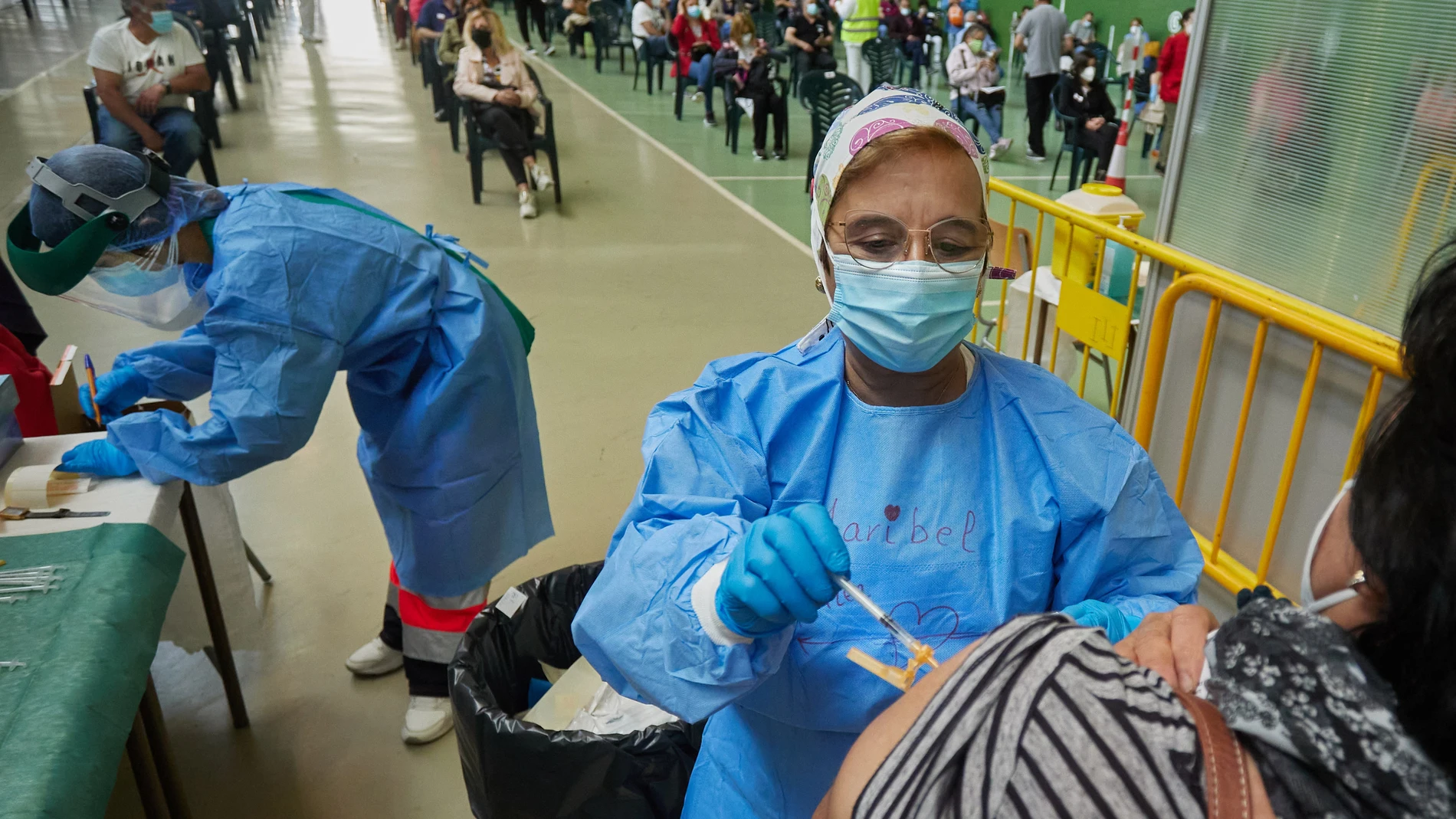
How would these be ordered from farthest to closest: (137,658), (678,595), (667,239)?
(667,239)
(137,658)
(678,595)

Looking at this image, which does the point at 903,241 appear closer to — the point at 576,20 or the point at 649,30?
the point at 649,30

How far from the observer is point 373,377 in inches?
86.2

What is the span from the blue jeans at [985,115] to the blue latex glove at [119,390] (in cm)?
828

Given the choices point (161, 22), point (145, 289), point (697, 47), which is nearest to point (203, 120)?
point (161, 22)

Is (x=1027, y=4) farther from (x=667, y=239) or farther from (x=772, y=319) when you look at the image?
(x=772, y=319)

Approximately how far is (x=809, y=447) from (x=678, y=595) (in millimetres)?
284

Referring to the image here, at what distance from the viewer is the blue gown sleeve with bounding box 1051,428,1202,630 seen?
3.73ft

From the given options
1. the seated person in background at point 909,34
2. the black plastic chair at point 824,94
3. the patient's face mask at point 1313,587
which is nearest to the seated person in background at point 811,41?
the seated person in background at point 909,34

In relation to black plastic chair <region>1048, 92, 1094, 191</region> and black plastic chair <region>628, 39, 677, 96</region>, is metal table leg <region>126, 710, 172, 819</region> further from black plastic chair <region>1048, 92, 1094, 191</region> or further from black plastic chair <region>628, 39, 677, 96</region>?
black plastic chair <region>628, 39, 677, 96</region>

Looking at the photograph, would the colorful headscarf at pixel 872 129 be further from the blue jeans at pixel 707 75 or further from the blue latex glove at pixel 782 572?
the blue jeans at pixel 707 75

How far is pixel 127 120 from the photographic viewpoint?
5.88m

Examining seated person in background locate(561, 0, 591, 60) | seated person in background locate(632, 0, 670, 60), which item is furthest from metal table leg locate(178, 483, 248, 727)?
seated person in background locate(561, 0, 591, 60)

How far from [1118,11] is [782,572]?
1440 centimetres

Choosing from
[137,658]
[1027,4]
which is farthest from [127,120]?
[1027,4]
